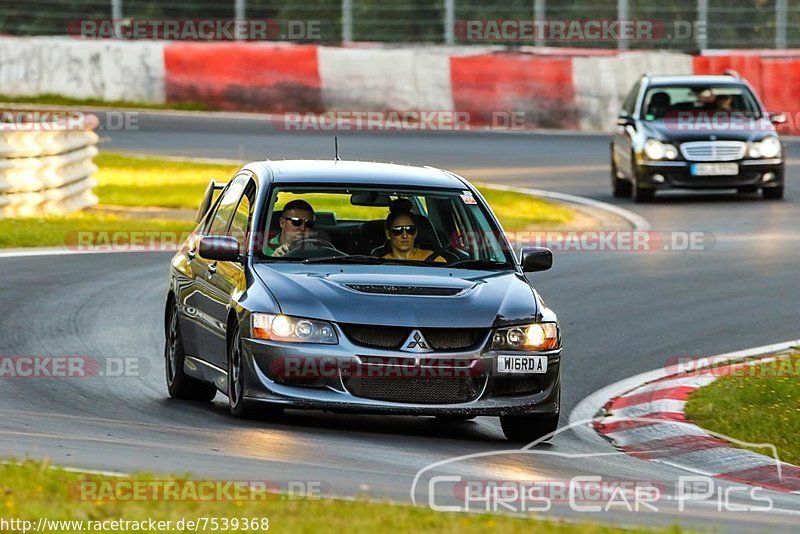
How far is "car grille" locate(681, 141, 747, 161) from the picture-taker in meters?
24.1

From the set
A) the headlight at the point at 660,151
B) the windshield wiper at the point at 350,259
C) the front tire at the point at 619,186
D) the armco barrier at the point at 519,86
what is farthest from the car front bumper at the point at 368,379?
the armco barrier at the point at 519,86

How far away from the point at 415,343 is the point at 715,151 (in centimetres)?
1542

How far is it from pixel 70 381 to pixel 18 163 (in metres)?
10.0

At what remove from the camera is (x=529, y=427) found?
9805 millimetres

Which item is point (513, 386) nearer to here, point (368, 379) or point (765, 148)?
point (368, 379)

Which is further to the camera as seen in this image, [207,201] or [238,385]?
[207,201]

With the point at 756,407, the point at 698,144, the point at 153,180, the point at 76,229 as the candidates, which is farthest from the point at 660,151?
the point at 756,407

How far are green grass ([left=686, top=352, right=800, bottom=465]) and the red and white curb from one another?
10 centimetres

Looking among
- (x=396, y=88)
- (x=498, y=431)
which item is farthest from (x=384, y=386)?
(x=396, y=88)

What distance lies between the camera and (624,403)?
11391mm

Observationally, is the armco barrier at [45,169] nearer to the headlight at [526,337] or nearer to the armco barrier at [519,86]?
the armco barrier at [519,86]

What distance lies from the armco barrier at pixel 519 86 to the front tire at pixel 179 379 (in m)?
22.8

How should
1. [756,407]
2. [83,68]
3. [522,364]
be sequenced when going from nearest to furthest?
[522,364]
[756,407]
[83,68]

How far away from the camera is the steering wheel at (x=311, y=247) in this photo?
33.3 ft
